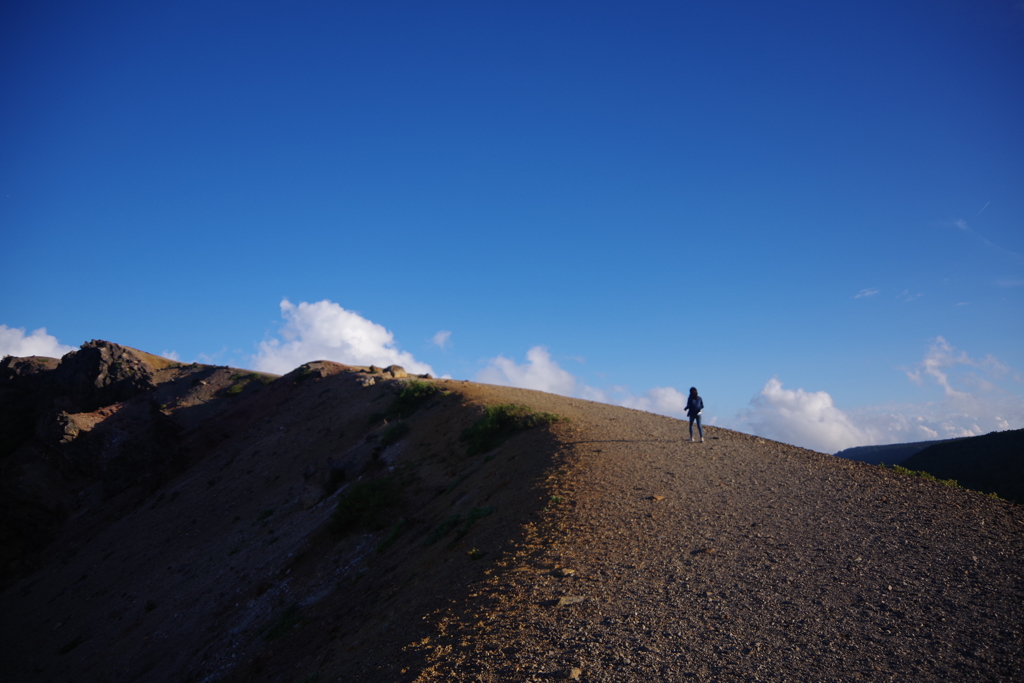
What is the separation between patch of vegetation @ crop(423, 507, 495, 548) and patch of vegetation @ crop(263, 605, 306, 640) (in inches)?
182

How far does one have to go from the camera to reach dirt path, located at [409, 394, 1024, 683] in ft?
24.4

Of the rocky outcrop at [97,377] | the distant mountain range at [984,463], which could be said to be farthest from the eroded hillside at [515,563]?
the distant mountain range at [984,463]

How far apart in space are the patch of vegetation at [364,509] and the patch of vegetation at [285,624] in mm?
3426

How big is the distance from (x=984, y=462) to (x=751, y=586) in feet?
155

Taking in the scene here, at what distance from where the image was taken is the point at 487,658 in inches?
314

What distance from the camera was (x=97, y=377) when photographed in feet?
152

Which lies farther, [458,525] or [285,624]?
[285,624]

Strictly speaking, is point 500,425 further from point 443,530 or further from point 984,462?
point 984,462

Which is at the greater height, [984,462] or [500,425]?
[984,462]

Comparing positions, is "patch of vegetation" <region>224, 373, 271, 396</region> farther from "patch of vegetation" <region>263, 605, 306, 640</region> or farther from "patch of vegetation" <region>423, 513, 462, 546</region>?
"patch of vegetation" <region>423, 513, 462, 546</region>

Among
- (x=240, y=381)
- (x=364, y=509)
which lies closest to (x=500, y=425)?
(x=364, y=509)

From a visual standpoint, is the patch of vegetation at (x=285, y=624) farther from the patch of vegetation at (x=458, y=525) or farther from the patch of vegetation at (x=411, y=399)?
the patch of vegetation at (x=411, y=399)

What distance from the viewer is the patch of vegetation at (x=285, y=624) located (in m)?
15.2

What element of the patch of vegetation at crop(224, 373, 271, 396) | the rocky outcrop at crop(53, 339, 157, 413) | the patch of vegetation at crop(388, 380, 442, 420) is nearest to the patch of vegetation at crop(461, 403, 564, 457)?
the patch of vegetation at crop(388, 380, 442, 420)
